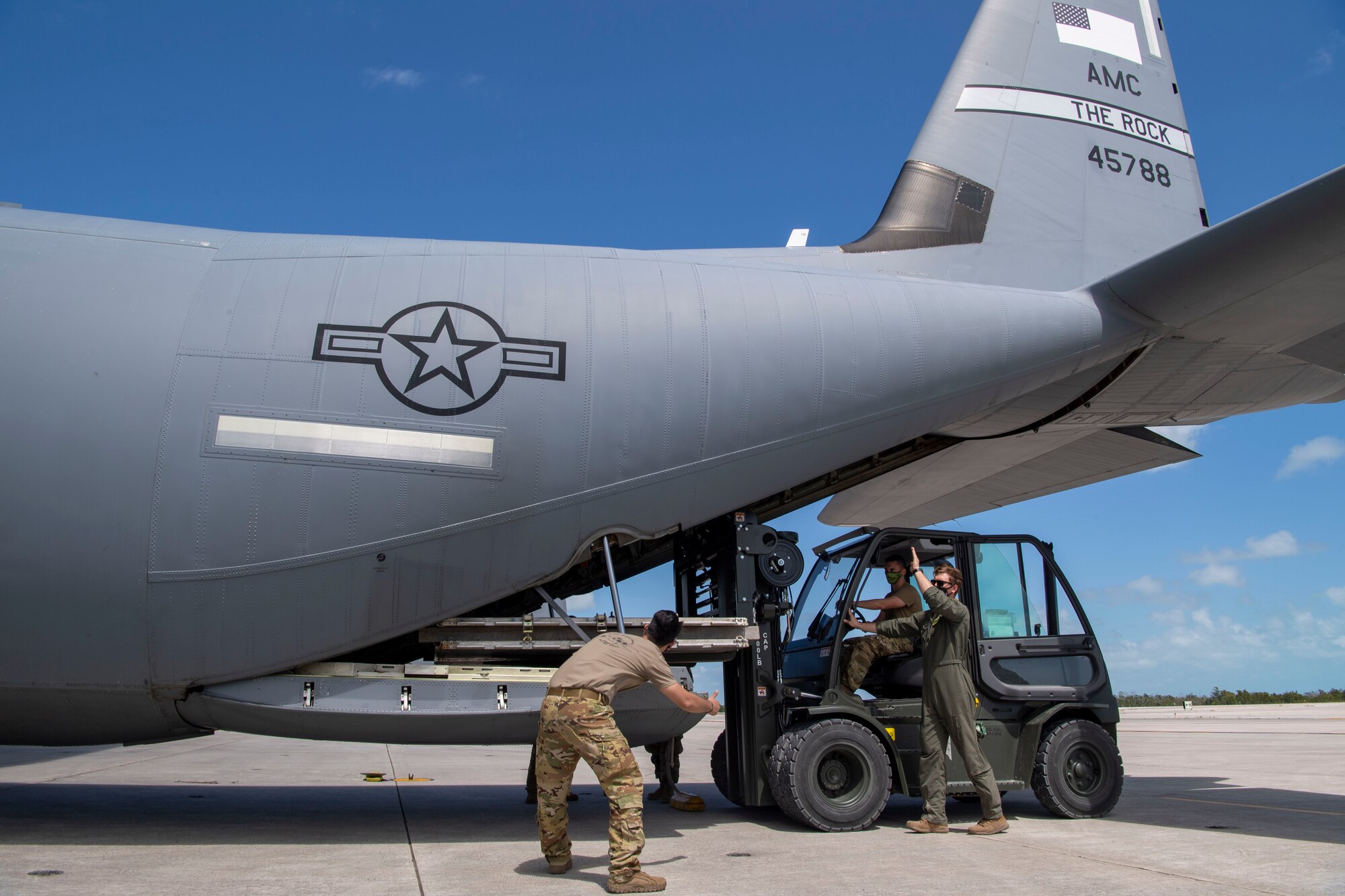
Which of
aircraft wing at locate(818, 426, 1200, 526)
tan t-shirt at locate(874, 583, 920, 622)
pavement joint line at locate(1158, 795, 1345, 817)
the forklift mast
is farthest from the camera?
aircraft wing at locate(818, 426, 1200, 526)

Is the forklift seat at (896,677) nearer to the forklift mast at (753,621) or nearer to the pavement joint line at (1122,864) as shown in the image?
the forklift mast at (753,621)

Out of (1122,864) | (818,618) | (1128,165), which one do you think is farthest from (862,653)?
(1128,165)

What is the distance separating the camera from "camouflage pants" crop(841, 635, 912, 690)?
727cm

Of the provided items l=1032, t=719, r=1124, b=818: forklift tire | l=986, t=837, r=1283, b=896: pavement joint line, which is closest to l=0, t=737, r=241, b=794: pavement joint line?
l=986, t=837, r=1283, b=896: pavement joint line

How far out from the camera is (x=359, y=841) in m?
6.12

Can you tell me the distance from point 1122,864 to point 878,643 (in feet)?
7.65

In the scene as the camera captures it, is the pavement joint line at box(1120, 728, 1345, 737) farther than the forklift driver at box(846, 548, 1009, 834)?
Yes

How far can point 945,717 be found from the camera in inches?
264

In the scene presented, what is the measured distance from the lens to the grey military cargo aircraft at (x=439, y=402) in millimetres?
5910

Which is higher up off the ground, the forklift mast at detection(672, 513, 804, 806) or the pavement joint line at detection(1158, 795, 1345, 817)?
the forklift mast at detection(672, 513, 804, 806)

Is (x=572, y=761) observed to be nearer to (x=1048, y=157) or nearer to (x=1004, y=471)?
(x=1004, y=471)

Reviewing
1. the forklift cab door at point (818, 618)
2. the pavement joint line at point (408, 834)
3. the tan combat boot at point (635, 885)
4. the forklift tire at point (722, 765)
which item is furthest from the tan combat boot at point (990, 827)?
the pavement joint line at point (408, 834)

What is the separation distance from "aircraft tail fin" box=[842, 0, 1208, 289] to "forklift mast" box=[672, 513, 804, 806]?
2.85 m

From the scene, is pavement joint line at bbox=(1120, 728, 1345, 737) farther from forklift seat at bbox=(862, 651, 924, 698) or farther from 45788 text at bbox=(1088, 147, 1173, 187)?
forklift seat at bbox=(862, 651, 924, 698)
